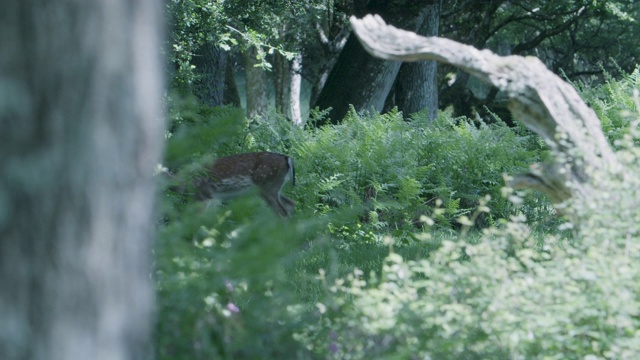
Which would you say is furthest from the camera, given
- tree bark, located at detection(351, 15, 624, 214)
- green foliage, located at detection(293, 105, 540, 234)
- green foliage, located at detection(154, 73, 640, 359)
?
green foliage, located at detection(293, 105, 540, 234)

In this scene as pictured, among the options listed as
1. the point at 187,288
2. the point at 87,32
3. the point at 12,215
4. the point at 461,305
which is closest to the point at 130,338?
A: the point at 12,215

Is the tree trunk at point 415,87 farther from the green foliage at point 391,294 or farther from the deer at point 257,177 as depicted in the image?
the green foliage at point 391,294

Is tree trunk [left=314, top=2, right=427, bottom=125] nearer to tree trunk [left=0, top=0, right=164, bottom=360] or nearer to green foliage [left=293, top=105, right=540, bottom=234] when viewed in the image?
green foliage [left=293, top=105, right=540, bottom=234]

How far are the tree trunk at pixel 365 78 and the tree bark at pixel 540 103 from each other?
9767 millimetres

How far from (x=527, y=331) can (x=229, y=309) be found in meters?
1.36

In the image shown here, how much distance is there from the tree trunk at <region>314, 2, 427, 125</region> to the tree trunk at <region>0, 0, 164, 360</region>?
43.1 ft

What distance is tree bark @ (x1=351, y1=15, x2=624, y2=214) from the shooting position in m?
5.52

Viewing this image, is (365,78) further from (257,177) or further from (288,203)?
(257,177)

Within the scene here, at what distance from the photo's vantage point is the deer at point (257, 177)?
11.8 metres

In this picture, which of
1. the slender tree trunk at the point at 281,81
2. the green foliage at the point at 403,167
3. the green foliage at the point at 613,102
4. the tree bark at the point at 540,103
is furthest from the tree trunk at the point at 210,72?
the slender tree trunk at the point at 281,81

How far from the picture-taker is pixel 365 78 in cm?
1571

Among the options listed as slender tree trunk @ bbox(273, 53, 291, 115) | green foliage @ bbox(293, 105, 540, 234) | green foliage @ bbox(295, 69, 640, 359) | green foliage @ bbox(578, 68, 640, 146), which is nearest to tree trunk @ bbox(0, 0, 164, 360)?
green foliage @ bbox(295, 69, 640, 359)

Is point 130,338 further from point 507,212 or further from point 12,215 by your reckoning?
point 507,212

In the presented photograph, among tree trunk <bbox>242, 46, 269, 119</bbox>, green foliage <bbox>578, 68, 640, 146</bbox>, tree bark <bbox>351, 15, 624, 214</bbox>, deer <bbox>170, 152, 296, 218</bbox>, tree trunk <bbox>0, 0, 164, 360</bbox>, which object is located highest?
tree trunk <bbox>0, 0, 164, 360</bbox>
